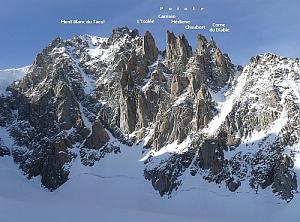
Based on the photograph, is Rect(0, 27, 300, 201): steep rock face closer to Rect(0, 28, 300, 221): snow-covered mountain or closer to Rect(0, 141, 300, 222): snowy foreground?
Rect(0, 28, 300, 221): snow-covered mountain

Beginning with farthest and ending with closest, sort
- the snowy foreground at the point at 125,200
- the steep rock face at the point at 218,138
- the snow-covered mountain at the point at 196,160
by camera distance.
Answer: the steep rock face at the point at 218,138 → the snow-covered mountain at the point at 196,160 → the snowy foreground at the point at 125,200

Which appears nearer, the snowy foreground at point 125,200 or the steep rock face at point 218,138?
the snowy foreground at point 125,200

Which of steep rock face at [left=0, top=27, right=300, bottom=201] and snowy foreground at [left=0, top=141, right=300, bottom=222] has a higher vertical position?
steep rock face at [left=0, top=27, right=300, bottom=201]

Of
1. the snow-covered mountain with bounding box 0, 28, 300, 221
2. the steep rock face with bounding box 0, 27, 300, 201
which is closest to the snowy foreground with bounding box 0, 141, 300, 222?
the snow-covered mountain with bounding box 0, 28, 300, 221

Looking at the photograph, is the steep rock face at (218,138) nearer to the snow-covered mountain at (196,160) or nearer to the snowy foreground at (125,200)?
the snow-covered mountain at (196,160)

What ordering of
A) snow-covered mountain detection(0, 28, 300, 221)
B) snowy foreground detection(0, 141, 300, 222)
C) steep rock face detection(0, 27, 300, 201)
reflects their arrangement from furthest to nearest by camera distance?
steep rock face detection(0, 27, 300, 201) < snow-covered mountain detection(0, 28, 300, 221) < snowy foreground detection(0, 141, 300, 222)

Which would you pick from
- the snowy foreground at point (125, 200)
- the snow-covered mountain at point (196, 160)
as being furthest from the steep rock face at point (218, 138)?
the snowy foreground at point (125, 200)

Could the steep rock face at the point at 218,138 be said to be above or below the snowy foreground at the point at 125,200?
above

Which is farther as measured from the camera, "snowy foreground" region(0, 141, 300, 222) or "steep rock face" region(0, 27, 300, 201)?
"steep rock face" region(0, 27, 300, 201)
